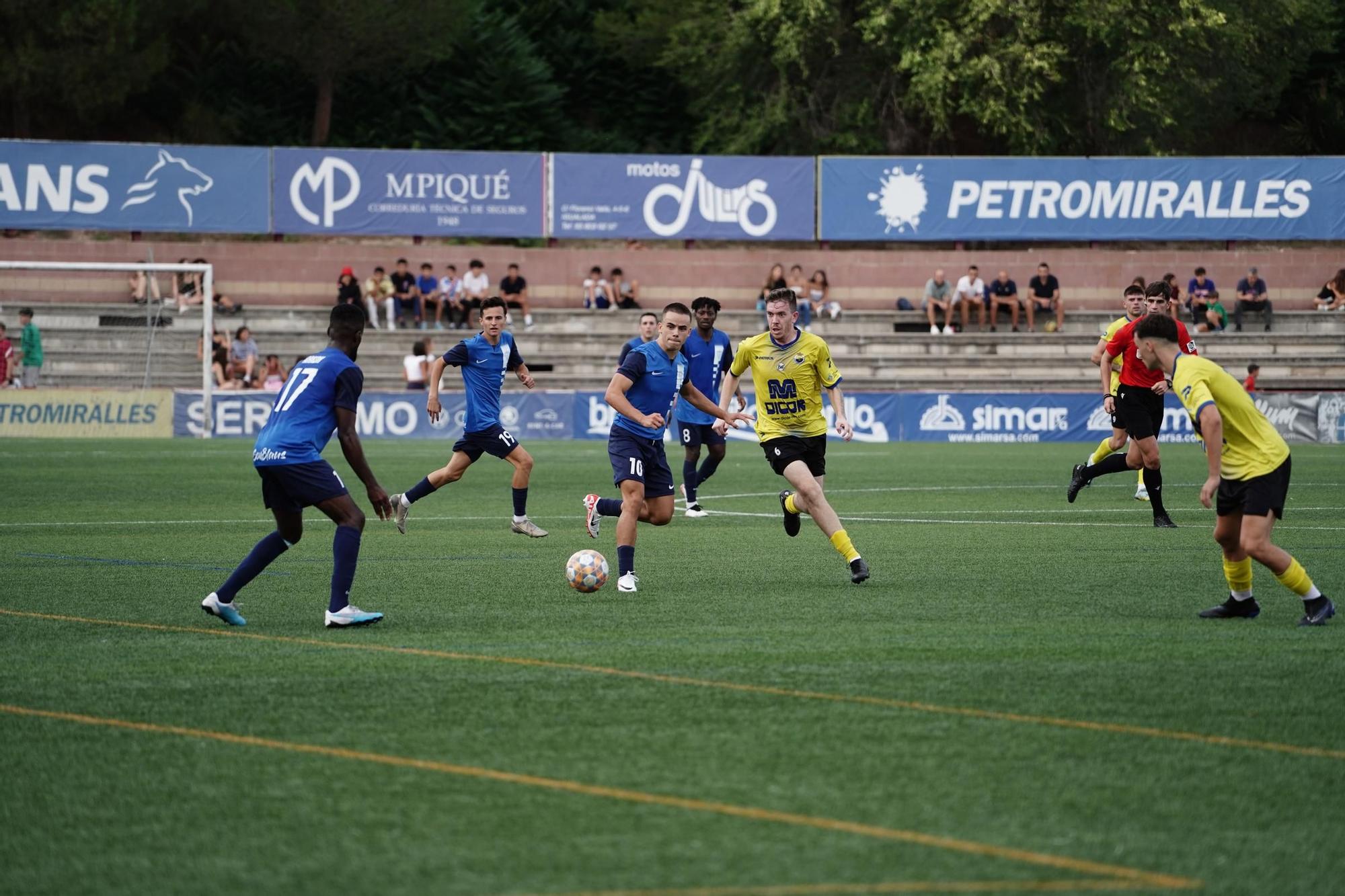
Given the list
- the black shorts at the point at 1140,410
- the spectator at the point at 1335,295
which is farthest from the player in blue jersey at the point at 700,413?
the spectator at the point at 1335,295

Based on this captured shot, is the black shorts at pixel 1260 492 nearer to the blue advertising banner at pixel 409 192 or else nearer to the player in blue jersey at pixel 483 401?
the player in blue jersey at pixel 483 401

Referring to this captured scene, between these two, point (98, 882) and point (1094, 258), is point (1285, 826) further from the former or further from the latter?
point (1094, 258)

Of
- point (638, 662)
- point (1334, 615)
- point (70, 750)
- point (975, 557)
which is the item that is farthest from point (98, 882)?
point (975, 557)

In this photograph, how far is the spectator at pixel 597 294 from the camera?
37.4 m

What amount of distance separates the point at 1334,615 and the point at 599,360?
92.1 ft

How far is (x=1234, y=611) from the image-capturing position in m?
8.84

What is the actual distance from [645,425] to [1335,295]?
105 ft

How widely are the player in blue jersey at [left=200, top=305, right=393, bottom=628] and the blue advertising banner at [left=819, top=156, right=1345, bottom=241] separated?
3013cm

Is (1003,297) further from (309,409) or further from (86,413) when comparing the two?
(309,409)

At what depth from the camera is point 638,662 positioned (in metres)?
7.47

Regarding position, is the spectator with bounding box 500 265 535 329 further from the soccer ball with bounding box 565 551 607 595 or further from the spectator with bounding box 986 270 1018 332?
the soccer ball with bounding box 565 551 607 595

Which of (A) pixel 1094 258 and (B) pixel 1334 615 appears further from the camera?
(A) pixel 1094 258

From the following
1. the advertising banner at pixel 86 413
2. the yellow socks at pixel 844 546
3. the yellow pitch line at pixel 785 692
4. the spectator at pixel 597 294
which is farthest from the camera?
the spectator at pixel 597 294

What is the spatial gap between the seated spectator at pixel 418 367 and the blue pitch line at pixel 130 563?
2030 cm
